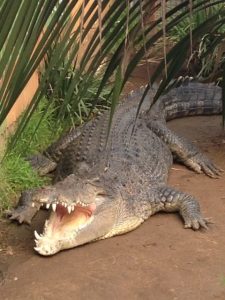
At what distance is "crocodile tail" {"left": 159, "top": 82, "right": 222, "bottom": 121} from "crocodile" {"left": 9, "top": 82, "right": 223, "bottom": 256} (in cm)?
1

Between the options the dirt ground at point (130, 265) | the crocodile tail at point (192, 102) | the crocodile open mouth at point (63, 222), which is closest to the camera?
the dirt ground at point (130, 265)

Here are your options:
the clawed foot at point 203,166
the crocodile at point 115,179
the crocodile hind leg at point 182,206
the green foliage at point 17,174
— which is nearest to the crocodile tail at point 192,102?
the crocodile at point 115,179

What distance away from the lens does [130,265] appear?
305cm

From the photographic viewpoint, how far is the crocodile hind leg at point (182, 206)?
353cm

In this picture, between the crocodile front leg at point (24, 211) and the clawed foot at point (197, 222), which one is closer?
the clawed foot at point (197, 222)

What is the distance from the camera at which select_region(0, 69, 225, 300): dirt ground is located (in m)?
2.79

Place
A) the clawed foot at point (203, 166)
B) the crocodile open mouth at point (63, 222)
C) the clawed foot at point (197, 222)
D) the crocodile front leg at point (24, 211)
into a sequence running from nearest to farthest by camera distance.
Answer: the crocodile open mouth at point (63, 222) → the clawed foot at point (197, 222) → the crocodile front leg at point (24, 211) → the clawed foot at point (203, 166)

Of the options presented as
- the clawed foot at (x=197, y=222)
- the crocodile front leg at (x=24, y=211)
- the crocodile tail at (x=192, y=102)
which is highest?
the crocodile tail at (x=192, y=102)

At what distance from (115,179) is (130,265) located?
870 millimetres

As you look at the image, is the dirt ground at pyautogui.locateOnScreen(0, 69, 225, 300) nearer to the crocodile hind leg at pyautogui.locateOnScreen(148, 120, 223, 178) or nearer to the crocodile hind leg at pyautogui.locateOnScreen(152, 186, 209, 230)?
the crocodile hind leg at pyautogui.locateOnScreen(152, 186, 209, 230)

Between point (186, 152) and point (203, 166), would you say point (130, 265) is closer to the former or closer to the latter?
point (203, 166)

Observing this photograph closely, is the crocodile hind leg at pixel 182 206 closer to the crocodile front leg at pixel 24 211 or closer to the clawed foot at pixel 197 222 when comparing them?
the clawed foot at pixel 197 222

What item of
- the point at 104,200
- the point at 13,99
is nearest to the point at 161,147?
the point at 104,200

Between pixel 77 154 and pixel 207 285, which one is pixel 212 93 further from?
pixel 207 285
